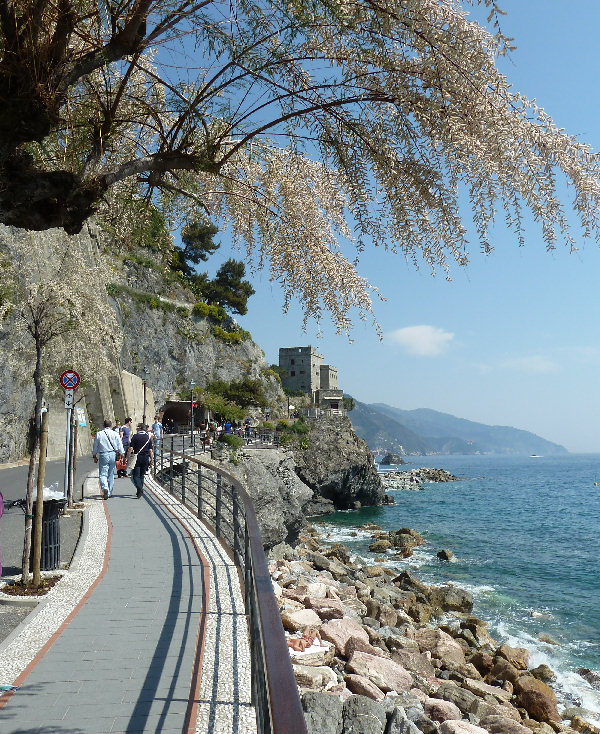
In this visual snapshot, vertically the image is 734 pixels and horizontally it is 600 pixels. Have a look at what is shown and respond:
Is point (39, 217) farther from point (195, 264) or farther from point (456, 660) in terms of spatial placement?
point (195, 264)

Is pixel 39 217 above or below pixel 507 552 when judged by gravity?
above

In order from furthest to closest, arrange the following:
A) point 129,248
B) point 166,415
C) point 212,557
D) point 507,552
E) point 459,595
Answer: point 166,415
point 507,552
point 459,595
point 212,557
point 129,248

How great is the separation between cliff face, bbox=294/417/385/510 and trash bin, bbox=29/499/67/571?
4435 centimetres

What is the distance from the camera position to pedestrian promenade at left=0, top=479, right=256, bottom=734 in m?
3.84

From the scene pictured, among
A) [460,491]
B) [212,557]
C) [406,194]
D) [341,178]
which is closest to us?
[406,194]

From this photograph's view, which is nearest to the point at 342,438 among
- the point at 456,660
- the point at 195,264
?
the point at 195,264

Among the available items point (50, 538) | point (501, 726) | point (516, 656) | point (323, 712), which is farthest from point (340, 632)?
point (516, 656)

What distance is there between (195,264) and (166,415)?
30.1 metres

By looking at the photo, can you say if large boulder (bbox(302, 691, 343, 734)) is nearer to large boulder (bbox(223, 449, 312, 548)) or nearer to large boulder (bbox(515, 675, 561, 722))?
large boulder (bbox(515, 675, 561, 722))

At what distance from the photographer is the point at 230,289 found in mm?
80625

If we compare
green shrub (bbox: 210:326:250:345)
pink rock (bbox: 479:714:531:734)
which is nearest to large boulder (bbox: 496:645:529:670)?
pink rock (bbox: 479:714:531:734)

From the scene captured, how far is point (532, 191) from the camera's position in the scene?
286 cm

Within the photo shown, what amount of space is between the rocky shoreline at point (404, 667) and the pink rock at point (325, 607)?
0.03 meters

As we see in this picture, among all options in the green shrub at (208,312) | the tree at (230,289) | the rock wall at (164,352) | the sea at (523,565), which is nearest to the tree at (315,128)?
the sea at (523,565)
